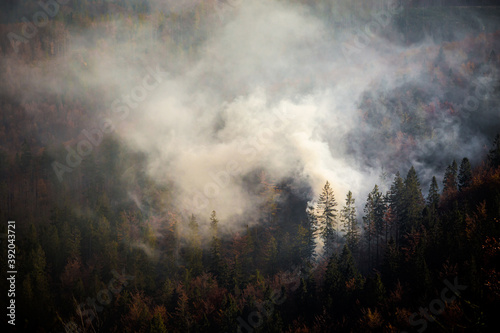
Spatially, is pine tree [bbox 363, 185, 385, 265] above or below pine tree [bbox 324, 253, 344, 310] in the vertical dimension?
above

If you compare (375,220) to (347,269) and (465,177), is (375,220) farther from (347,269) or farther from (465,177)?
(465,177)

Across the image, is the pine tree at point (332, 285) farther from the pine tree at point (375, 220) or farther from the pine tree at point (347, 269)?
the pine tree at point (375, 220)

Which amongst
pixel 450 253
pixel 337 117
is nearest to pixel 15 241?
pixel 450 253

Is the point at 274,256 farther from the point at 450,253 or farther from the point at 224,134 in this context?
the point at 224,134

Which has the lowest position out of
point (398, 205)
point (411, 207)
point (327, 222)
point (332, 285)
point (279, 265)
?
point (332, 285)

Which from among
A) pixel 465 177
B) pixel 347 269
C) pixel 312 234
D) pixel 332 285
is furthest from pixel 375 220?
pixel 332 285

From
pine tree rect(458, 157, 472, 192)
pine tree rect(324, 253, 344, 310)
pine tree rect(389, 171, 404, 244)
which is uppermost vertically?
pine tree rect(458, 157, 472, 192)

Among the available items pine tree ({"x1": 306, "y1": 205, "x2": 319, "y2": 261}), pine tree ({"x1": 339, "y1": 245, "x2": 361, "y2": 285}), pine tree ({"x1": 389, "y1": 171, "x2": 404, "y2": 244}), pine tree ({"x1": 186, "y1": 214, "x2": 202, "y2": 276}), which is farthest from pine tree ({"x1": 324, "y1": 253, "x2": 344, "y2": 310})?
pine tree ({"x1": 186, "y1": 214, "x2": 202, "y2": 276})

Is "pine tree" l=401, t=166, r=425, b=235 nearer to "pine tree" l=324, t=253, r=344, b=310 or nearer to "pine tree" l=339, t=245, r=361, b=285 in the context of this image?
"pine tree" l=339, t=245, r=361, b=285

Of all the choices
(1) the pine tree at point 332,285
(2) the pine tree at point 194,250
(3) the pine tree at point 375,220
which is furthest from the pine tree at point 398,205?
(2) the pine tree at point 194,250

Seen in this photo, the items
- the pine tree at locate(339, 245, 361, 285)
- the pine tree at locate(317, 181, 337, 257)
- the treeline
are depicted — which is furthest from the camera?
the pine tree at locate(317, 181, 337, 257)
